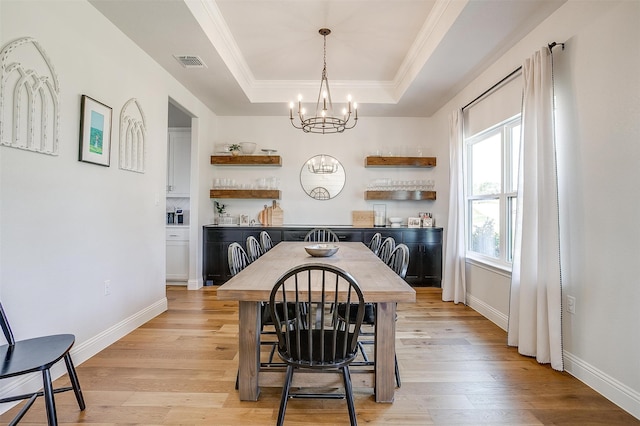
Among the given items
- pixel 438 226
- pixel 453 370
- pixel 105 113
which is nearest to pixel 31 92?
pixel 105 113

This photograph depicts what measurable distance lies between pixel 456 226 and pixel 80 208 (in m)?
3.89

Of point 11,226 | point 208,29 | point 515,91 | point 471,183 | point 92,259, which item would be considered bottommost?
point 92,259

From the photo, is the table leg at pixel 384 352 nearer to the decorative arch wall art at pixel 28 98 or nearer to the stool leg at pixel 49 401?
the stool leg at pixel 49 401

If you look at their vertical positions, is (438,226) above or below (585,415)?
above

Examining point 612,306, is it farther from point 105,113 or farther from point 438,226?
point 105,113

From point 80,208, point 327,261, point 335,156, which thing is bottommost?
point 327,261

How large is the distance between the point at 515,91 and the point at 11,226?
398 cm

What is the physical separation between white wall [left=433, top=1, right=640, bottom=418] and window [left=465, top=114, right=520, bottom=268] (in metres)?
0.79

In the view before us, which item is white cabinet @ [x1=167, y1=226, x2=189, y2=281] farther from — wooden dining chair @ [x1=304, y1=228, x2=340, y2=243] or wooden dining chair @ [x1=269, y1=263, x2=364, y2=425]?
wooden dining chair @ [x1=269, y1=263, x2=364, y2=425]

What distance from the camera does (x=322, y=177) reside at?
17.5 feet

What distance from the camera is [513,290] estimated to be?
2734 millimetres

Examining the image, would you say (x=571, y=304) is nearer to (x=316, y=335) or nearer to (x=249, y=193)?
(x=316, y=335)

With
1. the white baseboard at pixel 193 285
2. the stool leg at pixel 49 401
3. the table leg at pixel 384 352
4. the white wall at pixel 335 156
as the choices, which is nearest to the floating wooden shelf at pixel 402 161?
the white wall at pixel 335 156

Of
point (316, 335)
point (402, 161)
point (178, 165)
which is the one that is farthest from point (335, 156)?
point (316, 335)
